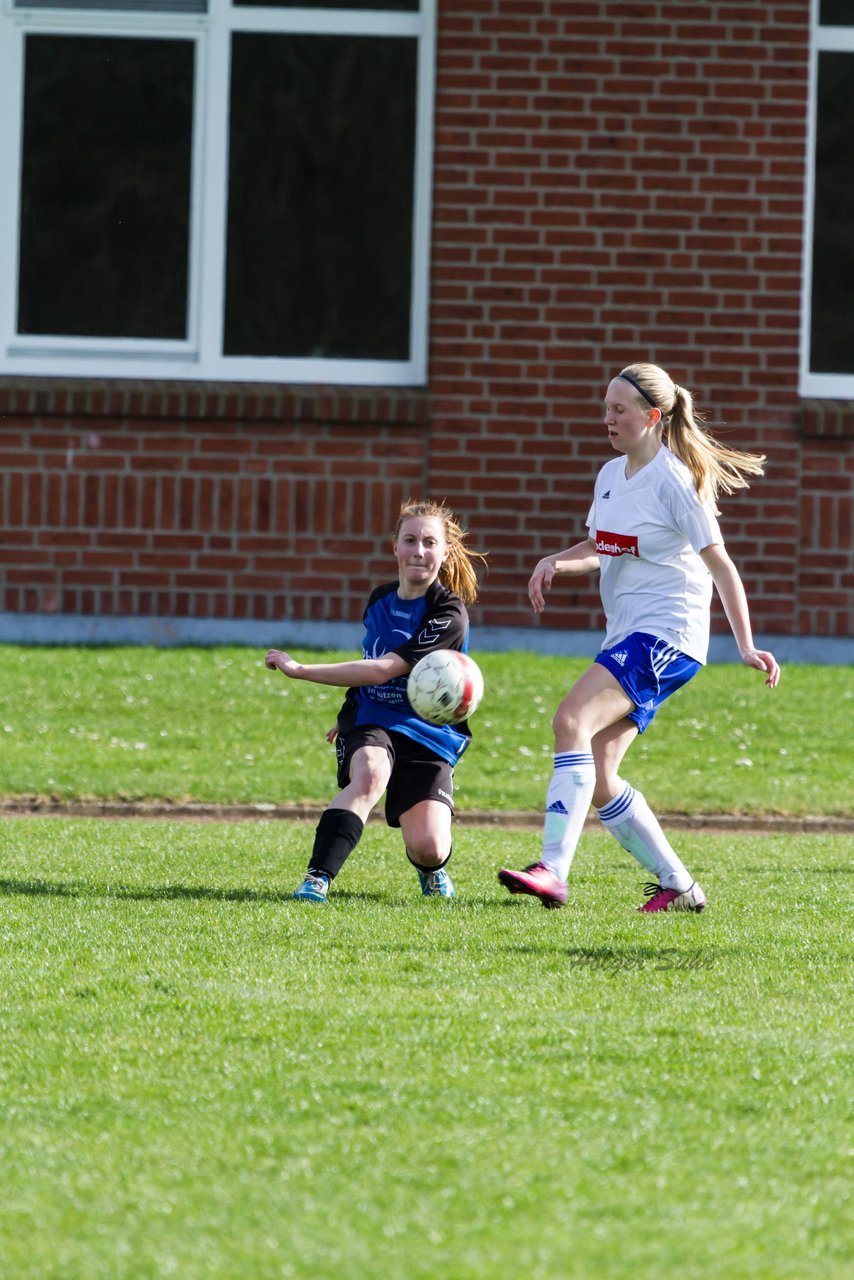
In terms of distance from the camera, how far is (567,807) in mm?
6102

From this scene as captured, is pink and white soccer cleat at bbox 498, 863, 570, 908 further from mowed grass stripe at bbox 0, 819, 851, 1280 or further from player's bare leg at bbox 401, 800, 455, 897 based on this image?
player's bare leg at bbox 401, 800, 455, 897

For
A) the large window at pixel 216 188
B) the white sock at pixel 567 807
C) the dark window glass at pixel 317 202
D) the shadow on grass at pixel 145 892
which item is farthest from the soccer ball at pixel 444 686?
the dark window glass at pixel 317 202

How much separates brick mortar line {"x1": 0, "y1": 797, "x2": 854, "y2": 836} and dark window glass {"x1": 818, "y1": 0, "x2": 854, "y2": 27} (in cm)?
628

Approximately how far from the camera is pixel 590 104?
480 inches

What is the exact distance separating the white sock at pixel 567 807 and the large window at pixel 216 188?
22.1 ft

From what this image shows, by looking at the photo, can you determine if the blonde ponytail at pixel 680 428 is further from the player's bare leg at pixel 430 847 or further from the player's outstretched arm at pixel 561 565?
the player's bare leg at pixel 430 847

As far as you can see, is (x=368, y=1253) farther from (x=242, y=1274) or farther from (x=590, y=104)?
(x=590, y=104)

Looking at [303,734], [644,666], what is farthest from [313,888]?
[303,734]

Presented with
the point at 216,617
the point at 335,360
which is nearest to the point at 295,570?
the point at 216,617

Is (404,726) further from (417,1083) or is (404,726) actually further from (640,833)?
(417,1083)

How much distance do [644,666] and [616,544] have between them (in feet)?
1.44

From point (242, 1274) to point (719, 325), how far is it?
1012 centimetres

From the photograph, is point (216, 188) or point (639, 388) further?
point (216, 188)

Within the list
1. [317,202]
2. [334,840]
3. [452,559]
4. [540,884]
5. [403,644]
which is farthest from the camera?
[317,202]
